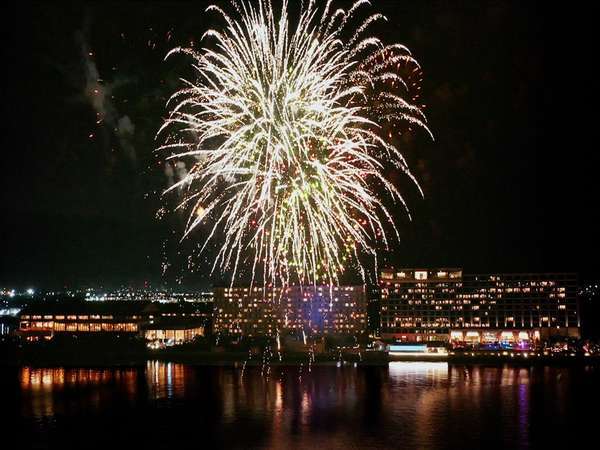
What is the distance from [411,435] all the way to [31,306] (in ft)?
188

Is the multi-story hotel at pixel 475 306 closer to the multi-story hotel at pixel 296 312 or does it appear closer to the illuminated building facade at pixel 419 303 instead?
the illuminated building facade at pixel 419 303

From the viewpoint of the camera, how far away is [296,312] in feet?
221

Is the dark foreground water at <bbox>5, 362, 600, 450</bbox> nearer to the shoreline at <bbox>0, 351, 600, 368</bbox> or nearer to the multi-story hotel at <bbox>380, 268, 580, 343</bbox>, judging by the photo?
the shoreline at <bbox>0, 351, 600, 368</bbox>

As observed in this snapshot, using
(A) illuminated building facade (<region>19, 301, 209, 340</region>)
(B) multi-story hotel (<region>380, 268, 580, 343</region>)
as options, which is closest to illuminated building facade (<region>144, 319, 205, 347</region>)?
(A) illuminated building facade (<region>19, 301, 209, 340</region>)

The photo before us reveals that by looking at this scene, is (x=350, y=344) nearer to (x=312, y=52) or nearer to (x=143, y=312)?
(x=143, y=312)

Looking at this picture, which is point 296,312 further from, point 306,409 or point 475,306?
point 306,409

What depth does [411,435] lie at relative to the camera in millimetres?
22266

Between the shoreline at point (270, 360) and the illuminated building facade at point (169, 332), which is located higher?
the illuminated building facade at point (169, 332)

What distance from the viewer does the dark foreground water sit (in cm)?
2181

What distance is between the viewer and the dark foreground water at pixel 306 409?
21812mm

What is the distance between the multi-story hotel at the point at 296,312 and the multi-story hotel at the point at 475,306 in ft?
12.4

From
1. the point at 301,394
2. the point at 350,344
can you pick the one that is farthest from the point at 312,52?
the point at 350,344

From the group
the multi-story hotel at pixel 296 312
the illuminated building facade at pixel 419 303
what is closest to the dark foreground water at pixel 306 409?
the illuminated building facade at pixel 419 303

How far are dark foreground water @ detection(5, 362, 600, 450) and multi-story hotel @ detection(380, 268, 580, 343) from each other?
20080mm
